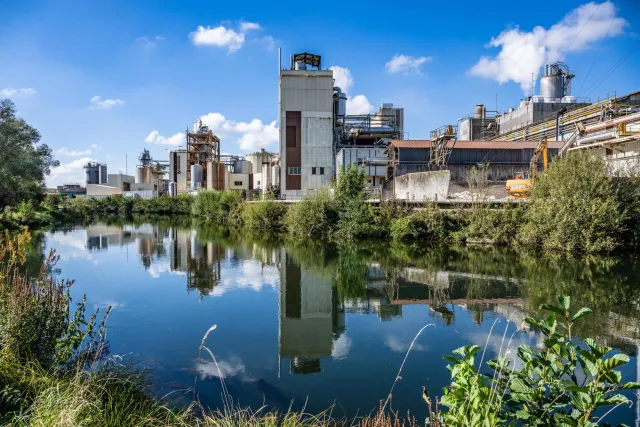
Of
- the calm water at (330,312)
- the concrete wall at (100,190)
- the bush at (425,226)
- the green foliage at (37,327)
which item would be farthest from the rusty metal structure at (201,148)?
the green foliage at (37,327)

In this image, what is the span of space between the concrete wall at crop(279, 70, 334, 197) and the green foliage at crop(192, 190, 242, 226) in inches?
192

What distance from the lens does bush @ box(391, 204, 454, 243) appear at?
24.6 m

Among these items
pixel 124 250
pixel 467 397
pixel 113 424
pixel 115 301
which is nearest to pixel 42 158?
pixel 124 250

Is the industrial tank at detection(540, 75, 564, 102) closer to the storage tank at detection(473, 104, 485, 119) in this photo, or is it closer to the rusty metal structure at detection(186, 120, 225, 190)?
the storage tank at detection(473, 104, 485, 119)

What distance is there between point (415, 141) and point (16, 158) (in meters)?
27.2

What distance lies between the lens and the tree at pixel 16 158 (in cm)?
2689

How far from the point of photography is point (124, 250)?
21.9 metres

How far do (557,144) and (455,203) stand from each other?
38.1 ft

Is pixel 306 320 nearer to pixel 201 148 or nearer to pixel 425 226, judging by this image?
pixel 425 226

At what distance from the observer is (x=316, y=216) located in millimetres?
28172

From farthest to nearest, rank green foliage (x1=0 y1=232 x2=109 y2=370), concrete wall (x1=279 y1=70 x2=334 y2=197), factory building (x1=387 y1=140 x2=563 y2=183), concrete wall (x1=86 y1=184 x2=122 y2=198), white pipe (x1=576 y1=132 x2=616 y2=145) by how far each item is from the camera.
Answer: concrete wall (x1=86 y1=184 x2=122 y2=198) → concrete wall (x1=279 y1=70 x2=334 y2=197) → factory building (x1=387 y1=140 x2=563 y2=183) → white pipe (x1=576 y1=132 x2=616 y2=145) → green foliage (x1=0 y1=232 x2=109 y2=370)

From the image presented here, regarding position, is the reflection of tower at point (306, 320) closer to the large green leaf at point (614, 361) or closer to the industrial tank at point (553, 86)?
the large green leaf at point (614, 361)

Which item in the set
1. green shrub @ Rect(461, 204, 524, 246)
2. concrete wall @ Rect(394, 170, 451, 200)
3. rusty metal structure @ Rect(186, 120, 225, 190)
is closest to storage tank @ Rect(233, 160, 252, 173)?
rusty metal structure @ Rect(186, 120, 225, 190)

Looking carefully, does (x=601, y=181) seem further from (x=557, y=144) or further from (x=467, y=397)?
(x=467, y=397)
